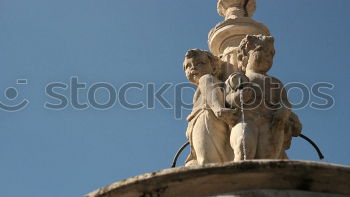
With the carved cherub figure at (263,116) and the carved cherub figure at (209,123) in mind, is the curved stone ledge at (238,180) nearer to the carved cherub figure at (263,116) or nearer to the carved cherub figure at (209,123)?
the carved cherub figure at (263,116)

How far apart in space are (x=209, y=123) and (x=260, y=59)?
1.16m

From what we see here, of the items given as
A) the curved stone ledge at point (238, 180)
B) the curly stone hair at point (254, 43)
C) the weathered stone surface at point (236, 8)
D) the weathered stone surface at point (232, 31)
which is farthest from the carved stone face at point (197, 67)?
the curved stone ledge at point (238, 180)

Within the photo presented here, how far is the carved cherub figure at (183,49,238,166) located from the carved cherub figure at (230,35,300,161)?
24 centimetres

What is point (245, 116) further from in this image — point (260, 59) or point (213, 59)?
point (213, 59)

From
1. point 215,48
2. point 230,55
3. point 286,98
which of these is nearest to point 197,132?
point 286,98

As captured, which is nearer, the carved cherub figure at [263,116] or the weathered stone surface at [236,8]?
the carved cherub figure at [263,116]

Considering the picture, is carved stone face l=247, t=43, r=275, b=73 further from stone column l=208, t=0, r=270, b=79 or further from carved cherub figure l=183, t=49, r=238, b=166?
stone column l=208, t=0, r=270, b=79

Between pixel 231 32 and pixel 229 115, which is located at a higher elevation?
pixel 231 32

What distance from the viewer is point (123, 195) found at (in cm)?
732

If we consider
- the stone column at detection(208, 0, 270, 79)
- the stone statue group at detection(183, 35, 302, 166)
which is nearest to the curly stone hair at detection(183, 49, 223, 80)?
the stone statue group at detection(183, 35, 302, 166)

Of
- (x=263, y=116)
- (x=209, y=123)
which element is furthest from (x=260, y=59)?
(x=209, y=123)

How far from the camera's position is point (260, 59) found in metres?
10.1

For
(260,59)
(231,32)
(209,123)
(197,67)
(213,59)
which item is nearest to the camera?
(209,123)

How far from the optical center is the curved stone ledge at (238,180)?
23.8 ft
